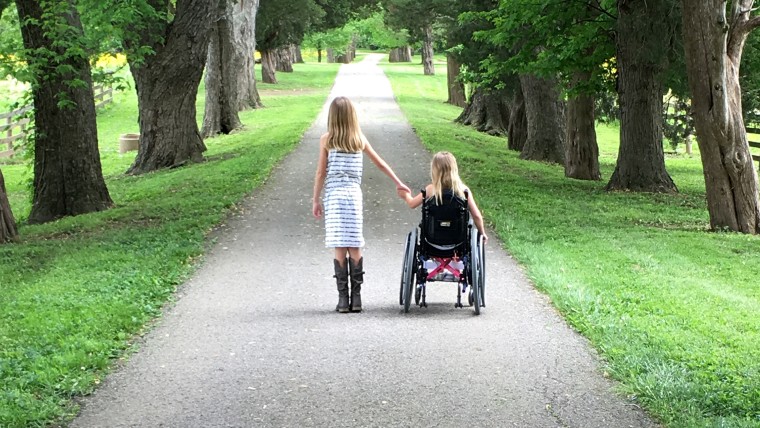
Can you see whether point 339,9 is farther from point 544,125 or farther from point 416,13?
point 544,125

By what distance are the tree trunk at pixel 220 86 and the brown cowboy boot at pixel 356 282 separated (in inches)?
897

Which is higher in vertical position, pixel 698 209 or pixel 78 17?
pixel 78 17

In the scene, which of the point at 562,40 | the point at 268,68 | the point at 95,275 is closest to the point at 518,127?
the point at 562,40

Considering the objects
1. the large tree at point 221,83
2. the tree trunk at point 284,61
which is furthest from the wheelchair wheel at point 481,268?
the tree trunk at point 284,61

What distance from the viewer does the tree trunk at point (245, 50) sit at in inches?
1501

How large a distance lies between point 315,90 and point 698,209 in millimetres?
38836

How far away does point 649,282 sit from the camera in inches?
350

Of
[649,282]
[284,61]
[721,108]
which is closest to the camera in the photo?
[649,282]

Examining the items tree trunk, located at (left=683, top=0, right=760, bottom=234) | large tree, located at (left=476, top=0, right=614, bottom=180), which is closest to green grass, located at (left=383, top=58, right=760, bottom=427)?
tree trunk, located at (left=683, top=0, right=760, bottom=234)

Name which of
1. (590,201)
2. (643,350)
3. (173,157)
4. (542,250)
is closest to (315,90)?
(173,157)

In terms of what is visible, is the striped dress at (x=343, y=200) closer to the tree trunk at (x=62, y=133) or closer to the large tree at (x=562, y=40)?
the tree trunk at (x=62, y=133)

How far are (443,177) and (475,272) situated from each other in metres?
0.80

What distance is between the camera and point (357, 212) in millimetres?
7922

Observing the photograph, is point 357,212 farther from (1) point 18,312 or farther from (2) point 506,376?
(1) point 18,312
